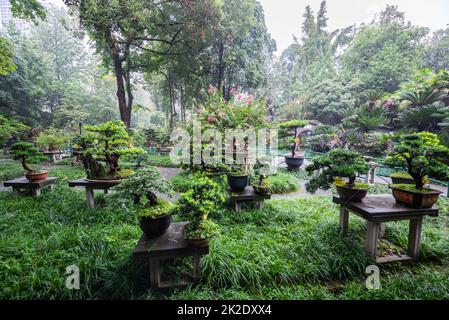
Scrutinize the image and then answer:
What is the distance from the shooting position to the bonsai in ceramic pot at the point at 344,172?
2.42 m

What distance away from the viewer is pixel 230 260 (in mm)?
2102

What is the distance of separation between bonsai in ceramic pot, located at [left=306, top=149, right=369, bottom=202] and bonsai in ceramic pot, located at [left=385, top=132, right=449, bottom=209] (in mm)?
397

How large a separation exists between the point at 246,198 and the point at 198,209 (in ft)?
5.44

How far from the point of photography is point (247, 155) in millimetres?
4297

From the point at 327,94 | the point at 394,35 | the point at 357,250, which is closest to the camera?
the point at 357,250

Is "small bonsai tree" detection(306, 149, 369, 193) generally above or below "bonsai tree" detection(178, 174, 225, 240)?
above

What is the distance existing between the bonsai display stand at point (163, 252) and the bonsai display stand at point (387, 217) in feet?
6.21

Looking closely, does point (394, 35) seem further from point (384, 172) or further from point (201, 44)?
point (201, 44)

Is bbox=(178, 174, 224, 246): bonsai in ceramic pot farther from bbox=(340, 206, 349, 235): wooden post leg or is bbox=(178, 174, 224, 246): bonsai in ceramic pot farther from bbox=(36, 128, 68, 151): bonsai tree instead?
bbox=(36, 128, 68, 151): bonsai tree

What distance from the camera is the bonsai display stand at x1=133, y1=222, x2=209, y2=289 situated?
68.9 inches

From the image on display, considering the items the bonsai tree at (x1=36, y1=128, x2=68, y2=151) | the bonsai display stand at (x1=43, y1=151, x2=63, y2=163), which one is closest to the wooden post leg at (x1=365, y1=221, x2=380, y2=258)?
the bonsai tree at (x1=36, y1=128, x2=68, y2=151)

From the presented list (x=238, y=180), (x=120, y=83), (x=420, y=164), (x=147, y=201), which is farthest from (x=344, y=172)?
(x=120, y=83)

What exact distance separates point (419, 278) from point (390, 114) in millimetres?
11019
